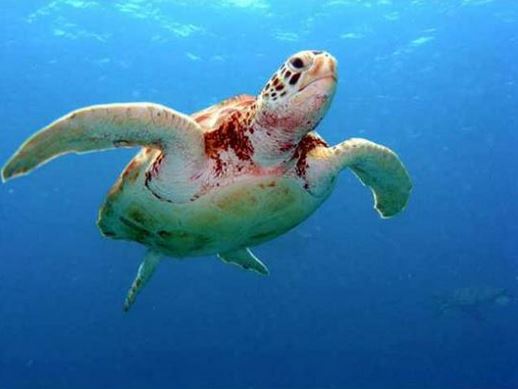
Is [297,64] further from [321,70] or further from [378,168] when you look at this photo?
A: [378,168]

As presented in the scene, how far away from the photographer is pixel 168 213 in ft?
11.7

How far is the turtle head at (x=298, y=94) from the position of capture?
2.63 m

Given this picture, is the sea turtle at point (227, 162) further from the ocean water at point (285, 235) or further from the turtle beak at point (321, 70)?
the ocean water at point (285, 235)

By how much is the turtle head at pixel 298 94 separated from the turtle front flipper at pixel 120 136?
482 millimetres

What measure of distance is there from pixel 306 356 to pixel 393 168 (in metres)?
32.4

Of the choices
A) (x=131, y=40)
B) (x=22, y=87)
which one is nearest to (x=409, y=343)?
(x=131, y=40)

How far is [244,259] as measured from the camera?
208 inches

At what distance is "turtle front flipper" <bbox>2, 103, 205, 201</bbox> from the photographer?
8.81 feet

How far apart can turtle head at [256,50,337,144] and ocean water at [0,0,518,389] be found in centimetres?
1657

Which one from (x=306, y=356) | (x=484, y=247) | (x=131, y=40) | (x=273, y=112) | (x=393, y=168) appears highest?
(x=484, y=247)

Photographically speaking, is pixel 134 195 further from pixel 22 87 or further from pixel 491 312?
pixel 491 312

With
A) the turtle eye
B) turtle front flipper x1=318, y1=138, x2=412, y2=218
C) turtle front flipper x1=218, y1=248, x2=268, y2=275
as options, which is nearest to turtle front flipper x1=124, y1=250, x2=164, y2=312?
turtle front flipper x1=218, y1=248, x2=268, y2=275

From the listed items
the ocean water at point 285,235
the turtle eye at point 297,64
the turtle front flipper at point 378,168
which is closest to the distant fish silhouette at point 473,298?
the ocean water at point 285,235

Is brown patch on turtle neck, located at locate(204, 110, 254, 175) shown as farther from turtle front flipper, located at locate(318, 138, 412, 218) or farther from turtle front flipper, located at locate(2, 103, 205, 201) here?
turtle front flipper, located at locate(318, 138, 412, 218)
